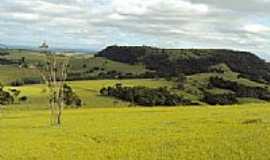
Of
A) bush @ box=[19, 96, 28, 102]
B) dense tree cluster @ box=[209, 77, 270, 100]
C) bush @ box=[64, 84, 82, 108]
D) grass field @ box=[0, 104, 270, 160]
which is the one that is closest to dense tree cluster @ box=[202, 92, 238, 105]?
dense tree cluster @ box=[209, 77, 270, 100]

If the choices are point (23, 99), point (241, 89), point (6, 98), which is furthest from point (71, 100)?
point (241, 89)

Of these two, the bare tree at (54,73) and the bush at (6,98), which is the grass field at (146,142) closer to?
the bare tree at (54,73)

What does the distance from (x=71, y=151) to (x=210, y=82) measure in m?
154

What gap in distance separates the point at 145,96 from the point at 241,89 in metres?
43.4

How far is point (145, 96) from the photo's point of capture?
502 feet

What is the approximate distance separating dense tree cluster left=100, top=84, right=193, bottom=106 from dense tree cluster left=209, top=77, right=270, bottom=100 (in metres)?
28.7

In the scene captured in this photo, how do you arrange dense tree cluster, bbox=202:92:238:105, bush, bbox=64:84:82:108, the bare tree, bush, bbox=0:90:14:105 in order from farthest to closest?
1. dense tree cluster, bbox=202:92:238:105
2. bush, bbox=64:84:82:108
3. bush, bbox=0:90:14:105
4. the bare tree

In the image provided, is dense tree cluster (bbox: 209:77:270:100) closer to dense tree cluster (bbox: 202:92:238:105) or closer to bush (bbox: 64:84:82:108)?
dense tree cluster (bbox: 202:92:238:105)

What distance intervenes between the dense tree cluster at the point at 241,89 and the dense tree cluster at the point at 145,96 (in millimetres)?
28719

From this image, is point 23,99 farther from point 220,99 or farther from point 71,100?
point 220,99

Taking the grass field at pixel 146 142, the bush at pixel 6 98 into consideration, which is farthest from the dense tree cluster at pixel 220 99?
the grass field at pixel 146 142

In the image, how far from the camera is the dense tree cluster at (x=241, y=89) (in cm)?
17307

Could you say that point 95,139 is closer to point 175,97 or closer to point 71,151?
point 71,151

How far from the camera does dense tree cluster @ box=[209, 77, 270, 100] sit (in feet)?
568
